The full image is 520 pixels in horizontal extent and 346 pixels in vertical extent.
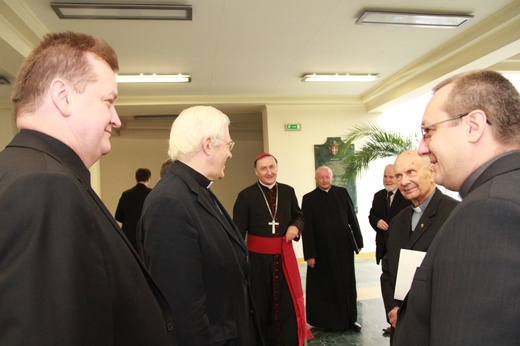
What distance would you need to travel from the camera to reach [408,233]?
210 centimetres

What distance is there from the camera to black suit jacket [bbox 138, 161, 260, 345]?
53.7 inches

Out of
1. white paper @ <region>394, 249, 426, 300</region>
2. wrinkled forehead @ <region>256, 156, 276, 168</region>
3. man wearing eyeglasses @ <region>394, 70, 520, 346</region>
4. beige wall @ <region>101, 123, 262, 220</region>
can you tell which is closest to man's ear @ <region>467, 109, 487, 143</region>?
man wearing eyeglasses @ <region>394, 70, 520, 346</region>

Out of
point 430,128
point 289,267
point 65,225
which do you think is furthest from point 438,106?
point 289,267

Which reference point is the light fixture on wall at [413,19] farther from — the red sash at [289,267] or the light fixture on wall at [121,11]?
the red sash at [289,267]

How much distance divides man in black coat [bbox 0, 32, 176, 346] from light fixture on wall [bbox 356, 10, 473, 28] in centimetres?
374

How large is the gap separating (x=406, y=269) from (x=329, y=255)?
2.45 meters

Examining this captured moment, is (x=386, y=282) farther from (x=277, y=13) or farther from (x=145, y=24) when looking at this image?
(x=145, y=24)

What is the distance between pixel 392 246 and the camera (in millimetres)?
2180

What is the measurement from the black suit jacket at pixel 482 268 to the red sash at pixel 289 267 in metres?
2.56

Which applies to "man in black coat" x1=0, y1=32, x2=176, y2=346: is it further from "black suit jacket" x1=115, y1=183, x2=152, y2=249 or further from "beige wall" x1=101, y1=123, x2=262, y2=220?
"beige wall" x1=101, y1=123, x2=262, y2=220

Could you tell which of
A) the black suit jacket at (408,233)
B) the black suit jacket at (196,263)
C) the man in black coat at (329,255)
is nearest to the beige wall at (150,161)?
the man in black coat at (329,255)

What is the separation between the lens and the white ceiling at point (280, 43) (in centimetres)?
389

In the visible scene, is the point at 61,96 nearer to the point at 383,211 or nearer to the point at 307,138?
the point at 383,211

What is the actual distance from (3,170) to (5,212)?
11cm
